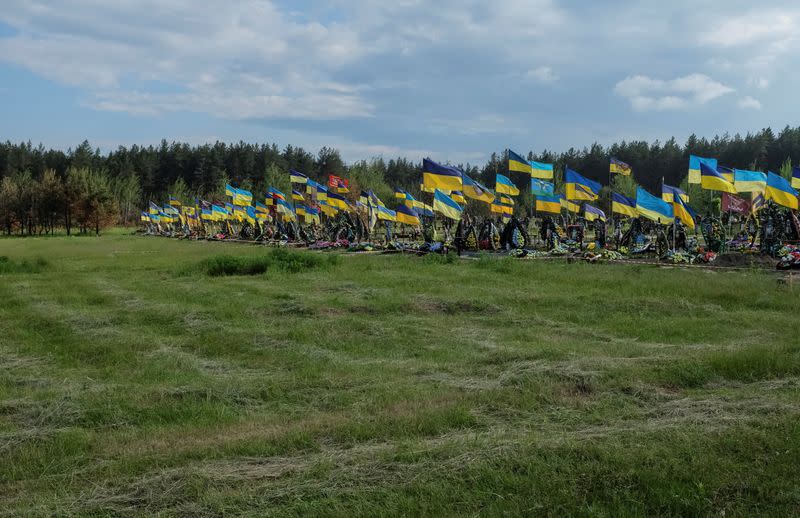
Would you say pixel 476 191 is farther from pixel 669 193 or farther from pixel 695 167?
pixel 695 167

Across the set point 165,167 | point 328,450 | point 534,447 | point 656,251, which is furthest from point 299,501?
point 165,167

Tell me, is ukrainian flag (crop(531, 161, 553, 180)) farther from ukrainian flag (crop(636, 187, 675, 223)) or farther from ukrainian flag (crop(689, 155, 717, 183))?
ukrainian flag (crop(689, 155, 717, 183))

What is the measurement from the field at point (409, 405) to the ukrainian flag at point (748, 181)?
11.5 metres

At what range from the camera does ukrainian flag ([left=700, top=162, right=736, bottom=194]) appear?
22531mm

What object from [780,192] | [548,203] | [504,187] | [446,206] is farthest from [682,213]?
[446,206]

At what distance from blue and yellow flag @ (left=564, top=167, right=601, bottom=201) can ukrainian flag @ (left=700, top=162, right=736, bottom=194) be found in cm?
479

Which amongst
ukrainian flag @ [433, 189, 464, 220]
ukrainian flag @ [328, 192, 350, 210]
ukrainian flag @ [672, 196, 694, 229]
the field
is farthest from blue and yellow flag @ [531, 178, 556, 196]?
ukrainian flag @ [328, 192, 350, 210]

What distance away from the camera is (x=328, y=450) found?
5418 mm

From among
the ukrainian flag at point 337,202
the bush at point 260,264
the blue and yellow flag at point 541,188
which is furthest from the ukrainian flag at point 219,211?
the blue and yellow flag at point 541,188

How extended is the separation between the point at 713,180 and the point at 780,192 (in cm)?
215

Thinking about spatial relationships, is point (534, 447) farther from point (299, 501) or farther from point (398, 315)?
point (398, 315)

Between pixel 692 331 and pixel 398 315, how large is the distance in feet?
17.7

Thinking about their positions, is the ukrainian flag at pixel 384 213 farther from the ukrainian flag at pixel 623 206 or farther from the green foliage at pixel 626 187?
the green foliage at pixel 626 187

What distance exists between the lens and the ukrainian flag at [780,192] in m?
21.7
